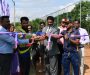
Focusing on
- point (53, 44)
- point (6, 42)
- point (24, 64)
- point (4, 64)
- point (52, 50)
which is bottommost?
point (24, 64)

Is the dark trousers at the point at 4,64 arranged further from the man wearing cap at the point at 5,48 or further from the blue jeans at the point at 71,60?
the blue jeans at the point at 71,60

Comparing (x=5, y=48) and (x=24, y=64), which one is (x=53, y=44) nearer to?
(x=24, y=64)

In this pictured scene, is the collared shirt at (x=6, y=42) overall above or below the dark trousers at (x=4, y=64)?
above

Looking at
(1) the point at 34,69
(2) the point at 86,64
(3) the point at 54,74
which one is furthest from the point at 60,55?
(2) the point at 86,64

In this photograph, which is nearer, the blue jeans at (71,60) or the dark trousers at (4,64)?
the dark trousers at (4,64)

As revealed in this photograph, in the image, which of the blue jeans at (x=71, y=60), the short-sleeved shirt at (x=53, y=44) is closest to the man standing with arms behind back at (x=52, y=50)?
the short-sleeved shirt at (x=53, y=44)

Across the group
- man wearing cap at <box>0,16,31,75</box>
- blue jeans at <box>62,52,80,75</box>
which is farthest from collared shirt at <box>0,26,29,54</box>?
blue jeans at <box>62,52,80,75</box>

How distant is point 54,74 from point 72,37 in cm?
106

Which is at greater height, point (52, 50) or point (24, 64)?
point (52, 50)

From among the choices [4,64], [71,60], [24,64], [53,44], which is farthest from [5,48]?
[71,60]

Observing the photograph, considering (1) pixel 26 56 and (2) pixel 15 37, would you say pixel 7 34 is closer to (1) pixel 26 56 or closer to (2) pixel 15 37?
(2) pixel 15 37

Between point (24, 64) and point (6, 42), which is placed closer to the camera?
point (6, 42)

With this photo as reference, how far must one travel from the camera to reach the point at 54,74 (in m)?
8.25

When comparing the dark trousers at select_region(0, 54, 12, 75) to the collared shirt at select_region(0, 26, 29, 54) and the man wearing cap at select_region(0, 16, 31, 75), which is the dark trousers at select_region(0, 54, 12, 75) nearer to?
the man wearing cap at select_region(0, 16, 31, 75)
